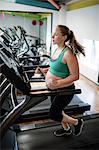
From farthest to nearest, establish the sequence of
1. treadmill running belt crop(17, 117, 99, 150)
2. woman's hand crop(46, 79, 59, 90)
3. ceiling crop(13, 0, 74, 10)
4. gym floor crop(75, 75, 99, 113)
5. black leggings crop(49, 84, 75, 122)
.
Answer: ceiling crop(13, 0, 74, 10) → gym floor crop(75, 75, 99, 113) → treadmill running belt crop(17, 117, 99, 150) → black leggings crop(49, 84, 75, 122) → woman's hand crop(46, 79, 59, 90)

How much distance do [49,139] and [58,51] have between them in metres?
0.99

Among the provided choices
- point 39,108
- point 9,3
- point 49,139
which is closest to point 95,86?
point 39,108

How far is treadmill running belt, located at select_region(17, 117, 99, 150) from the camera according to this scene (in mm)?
2386

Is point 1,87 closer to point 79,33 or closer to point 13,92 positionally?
point 13,92

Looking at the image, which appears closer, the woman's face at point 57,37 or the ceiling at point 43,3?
the woman's face at point 57,37

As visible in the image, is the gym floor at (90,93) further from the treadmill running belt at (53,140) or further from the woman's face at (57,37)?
the woman's face at (57,37)

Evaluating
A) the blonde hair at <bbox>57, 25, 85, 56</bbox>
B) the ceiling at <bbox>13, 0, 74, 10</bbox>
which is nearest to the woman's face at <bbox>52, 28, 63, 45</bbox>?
the blonde hair at <bbox>57, 25, 85, 56</bbox>

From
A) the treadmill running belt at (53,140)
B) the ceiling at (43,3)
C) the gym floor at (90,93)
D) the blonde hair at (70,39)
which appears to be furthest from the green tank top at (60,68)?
the ceiling at (43,3)

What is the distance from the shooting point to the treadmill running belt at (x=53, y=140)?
2386 mm

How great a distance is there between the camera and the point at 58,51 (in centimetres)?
228

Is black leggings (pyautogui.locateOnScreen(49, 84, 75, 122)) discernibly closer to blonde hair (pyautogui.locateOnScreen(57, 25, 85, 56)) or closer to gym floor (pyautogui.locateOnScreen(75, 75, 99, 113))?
blonde hair (pyautogui.locateOnScreen(57, 25, 85, 56))

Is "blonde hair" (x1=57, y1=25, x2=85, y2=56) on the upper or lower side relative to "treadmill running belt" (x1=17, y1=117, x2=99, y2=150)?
upper

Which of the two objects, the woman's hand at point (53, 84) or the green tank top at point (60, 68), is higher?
the green tank top at point (60, 68)

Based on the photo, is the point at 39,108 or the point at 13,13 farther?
the point at 13,13
